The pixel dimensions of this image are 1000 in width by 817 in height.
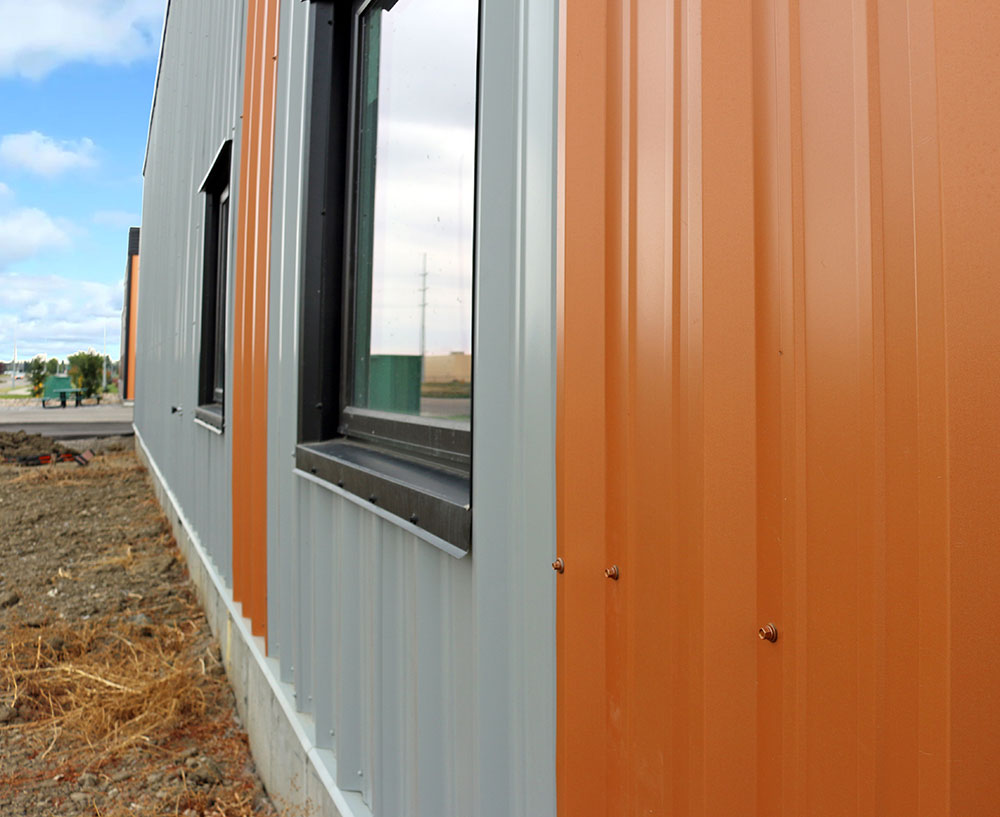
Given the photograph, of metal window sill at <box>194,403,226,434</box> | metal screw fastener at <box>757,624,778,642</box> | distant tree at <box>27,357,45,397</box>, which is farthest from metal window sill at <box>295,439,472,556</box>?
distant tree at <box>27,357,45,397</box>

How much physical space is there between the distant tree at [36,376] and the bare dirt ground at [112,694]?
42.9 metres

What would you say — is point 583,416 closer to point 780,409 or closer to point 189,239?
point 780,409

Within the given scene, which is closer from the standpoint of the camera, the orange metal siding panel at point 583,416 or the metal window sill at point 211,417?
the orange metal siding panel at point 583,416

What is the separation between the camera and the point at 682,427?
0.99 m

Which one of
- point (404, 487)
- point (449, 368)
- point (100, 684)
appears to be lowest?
point (100, 684)

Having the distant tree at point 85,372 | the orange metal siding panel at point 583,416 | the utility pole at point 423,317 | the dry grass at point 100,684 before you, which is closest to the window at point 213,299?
the dry grass at point 100,684

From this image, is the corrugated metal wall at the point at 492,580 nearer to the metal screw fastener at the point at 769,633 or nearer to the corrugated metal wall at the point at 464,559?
the corrugated metal wall at the point at 464,559

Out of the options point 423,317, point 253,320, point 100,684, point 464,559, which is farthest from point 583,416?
point 100,684

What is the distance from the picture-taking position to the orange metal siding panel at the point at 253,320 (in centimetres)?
352

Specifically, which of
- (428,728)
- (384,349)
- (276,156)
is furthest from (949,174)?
(276,156)

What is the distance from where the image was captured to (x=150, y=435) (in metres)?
12.3

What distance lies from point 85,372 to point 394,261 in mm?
43591

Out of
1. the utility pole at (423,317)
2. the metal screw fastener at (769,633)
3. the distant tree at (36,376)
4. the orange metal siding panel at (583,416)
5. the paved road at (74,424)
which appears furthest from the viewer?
the distant tree at (36,376)

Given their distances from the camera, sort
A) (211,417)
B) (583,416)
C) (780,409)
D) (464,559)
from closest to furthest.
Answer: (780,409) < (583,416) < (464,559) < (211,417)
